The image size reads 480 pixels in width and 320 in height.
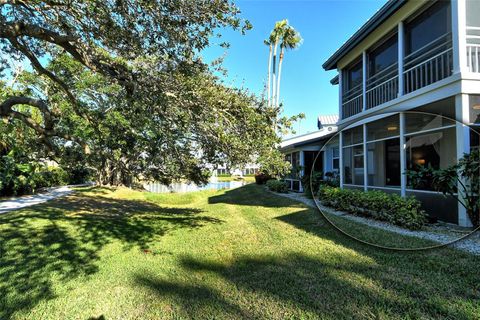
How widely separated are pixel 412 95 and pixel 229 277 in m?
6.45

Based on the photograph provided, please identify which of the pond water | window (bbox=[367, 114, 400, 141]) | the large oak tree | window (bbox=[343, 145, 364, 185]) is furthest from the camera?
the pond water

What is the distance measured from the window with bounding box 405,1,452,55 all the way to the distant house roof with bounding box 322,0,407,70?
28.2 inches

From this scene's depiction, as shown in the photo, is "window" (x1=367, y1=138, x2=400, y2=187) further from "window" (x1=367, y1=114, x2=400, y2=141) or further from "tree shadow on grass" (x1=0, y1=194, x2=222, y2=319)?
"tree shadow on grass" (x1=0, y1=194, x2=222, y2=319)

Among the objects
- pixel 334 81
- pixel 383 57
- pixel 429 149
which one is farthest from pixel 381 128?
pixel 334 81

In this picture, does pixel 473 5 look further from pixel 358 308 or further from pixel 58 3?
pixel 58 3

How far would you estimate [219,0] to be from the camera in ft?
19.1

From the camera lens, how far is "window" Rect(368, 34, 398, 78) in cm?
1018

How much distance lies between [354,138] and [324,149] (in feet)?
2.51

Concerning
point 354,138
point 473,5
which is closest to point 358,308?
point 354,138

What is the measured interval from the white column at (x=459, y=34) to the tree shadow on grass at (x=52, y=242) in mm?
7485

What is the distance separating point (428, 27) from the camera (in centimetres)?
845

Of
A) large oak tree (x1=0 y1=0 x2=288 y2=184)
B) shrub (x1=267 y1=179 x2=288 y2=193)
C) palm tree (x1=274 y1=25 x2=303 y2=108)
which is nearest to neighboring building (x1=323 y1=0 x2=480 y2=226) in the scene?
large oak tree (x1=0 y1=0 x2=288 y2=184)

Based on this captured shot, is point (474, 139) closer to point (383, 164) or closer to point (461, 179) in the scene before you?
point (461, 179)

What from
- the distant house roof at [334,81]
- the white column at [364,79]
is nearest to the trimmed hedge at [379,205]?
the white column at [364,79]
